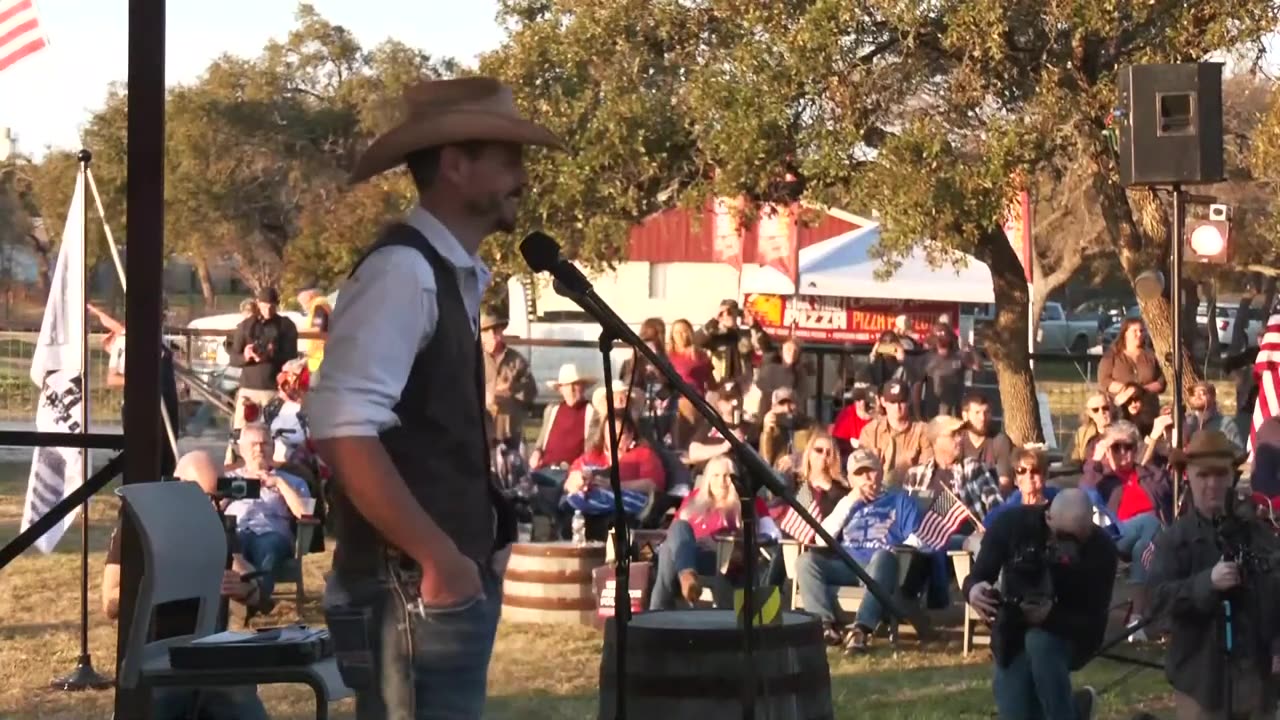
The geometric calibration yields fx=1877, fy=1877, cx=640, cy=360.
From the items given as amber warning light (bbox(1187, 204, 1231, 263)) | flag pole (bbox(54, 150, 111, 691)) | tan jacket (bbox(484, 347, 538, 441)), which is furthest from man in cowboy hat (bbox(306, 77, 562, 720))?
tan jacket (bbox(484, 347, 538, 441))

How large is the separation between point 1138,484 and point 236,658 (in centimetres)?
710

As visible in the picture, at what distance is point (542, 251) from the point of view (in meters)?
3.65

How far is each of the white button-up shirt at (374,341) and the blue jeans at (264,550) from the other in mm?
7108

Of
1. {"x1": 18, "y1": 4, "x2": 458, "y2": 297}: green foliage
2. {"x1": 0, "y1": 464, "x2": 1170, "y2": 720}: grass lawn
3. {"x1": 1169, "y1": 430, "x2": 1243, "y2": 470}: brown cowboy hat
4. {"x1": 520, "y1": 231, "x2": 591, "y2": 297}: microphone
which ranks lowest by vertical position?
{"x1": 0, "y1": 464, "x2": 1170, "y2": 720}: grass lawn

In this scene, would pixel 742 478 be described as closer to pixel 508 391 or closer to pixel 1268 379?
pixel 1268 379

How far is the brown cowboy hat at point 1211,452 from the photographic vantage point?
6.85 meters

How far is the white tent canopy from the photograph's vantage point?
76.5 feet

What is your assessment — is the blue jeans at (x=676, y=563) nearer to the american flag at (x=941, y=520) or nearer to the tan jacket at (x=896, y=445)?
the american flag at (x=941, y=520)

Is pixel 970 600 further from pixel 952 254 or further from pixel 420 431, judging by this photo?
pixel 952 254

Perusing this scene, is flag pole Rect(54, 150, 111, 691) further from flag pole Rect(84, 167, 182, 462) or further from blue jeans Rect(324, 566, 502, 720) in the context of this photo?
blue jeans Rect(324, 566, 502, 720)

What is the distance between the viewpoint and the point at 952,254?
16.3 m

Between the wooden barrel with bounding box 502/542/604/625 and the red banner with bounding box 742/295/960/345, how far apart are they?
1590cm

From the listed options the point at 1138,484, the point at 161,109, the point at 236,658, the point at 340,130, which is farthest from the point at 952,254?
the point at 340,130

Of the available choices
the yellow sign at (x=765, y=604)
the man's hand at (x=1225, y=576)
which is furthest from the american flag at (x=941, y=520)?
the yellow sign at (x=765, y=604)
